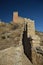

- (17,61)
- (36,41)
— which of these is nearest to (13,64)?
(17,61)

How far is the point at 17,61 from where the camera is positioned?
15750 millimetres

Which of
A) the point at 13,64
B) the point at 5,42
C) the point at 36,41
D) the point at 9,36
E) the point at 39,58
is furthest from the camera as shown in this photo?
the point at 9,36

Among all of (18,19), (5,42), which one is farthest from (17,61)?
(18,19)

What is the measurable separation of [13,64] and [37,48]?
4.18 meters

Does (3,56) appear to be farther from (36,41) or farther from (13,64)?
(36,41)

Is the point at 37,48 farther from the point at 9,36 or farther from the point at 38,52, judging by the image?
the point at 9,36

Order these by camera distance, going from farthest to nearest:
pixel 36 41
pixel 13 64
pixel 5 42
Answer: pixel 5 42, pixel 36 41, pixel 13 64

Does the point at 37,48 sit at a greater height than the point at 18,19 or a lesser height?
lesser

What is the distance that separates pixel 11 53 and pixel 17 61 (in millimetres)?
845

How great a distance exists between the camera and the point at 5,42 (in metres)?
21.0

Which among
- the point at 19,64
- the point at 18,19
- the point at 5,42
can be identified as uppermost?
the point at 18,19

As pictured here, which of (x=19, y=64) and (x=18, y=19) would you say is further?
(x=18, y=19)

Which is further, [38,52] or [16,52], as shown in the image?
[38,52]

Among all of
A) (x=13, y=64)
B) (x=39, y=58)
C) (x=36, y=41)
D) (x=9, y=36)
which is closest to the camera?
(x=13, y=64)
